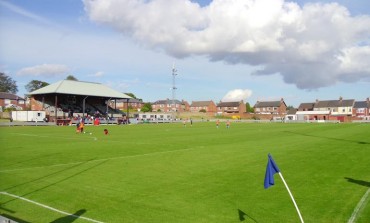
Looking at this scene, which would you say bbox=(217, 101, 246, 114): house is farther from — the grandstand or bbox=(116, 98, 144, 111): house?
the grandstand

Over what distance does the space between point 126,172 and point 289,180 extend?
6821 millimetres

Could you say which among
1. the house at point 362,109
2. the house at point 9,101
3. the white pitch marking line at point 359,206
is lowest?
the white pitch marking line at point 359,206

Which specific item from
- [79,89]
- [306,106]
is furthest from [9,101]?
[306,106]

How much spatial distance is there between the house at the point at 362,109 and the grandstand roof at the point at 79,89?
113 meters

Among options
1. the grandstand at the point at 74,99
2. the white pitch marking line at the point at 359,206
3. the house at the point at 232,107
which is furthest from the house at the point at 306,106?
the white pitch marking line at the point at 359,206

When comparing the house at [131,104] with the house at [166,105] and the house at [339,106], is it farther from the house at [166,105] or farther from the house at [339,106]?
the house at [339,106]

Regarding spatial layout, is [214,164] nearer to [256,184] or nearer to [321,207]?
[256,184]

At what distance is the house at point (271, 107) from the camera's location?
589 feet

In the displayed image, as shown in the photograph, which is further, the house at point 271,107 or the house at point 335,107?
the house at point 271,107

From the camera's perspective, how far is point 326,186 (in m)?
12.1

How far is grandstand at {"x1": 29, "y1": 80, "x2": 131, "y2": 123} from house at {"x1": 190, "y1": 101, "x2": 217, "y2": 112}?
95473 millimetres

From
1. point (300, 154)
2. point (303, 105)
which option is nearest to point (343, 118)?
point (303, 105)

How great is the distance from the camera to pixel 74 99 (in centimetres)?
9094

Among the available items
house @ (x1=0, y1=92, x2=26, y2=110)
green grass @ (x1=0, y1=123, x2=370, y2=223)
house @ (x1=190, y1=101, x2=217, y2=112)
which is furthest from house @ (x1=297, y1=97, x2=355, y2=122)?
green grass @ (x1=0, y1=123, x2=370, y2=223)
